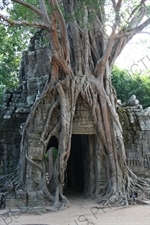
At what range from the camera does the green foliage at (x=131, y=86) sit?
14.7 meters

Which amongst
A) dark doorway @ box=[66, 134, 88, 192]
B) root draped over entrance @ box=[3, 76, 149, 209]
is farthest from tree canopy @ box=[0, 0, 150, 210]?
dark doorway @ box=[66, 134, 88, 192]

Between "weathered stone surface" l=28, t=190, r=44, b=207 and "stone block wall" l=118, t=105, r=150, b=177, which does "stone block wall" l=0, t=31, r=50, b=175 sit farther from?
"stone block wall" l=118, t=105, r=150, b=177

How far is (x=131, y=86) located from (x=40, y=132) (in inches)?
327

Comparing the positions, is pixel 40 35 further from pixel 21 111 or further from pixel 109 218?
pixel 109 218

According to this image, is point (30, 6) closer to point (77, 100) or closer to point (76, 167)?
point (77, 100)

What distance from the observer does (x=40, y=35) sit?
10.6m

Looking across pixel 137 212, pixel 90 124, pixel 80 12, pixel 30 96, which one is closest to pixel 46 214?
pixel 137 212

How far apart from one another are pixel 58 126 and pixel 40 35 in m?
4.32

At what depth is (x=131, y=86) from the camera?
15.0m

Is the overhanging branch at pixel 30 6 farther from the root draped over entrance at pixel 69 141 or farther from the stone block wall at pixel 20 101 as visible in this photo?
the stone block wall at pixel 20 101

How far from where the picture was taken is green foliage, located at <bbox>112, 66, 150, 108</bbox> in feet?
48.1

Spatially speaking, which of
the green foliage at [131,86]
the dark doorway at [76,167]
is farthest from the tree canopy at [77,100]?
the green foliage at [131,86]

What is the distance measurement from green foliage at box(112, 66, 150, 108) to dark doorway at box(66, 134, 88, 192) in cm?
482

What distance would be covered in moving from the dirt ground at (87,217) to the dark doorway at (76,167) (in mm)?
3211
